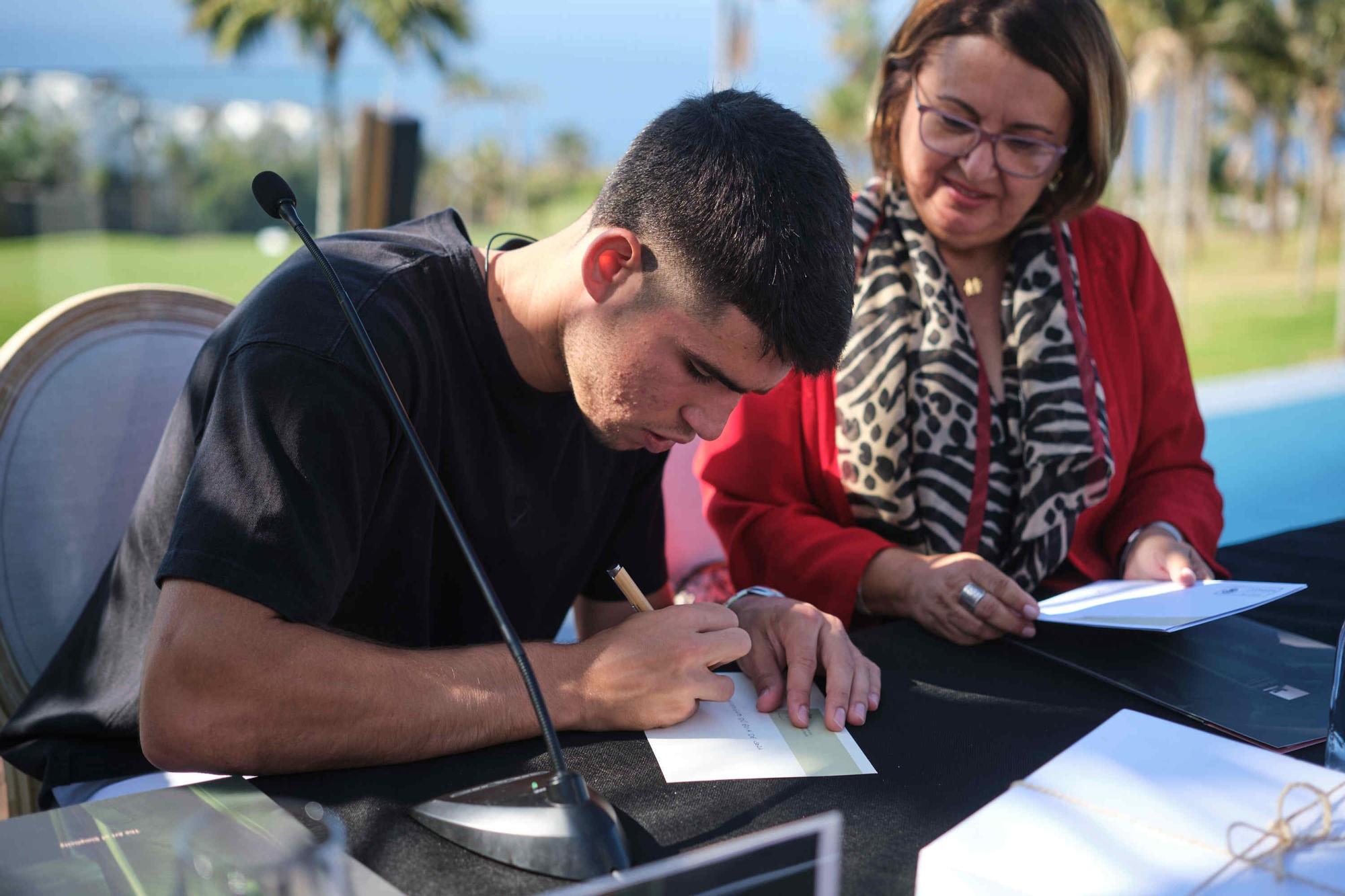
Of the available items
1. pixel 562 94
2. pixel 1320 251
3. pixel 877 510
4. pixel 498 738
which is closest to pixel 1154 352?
pixel 877 510

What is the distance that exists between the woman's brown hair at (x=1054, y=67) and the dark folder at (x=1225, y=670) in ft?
2.90

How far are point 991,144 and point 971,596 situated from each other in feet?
2.71

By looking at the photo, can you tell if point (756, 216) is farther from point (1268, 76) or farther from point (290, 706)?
point (1268, 76)

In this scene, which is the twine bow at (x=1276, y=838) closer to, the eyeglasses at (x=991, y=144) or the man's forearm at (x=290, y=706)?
the man's forearm at (x=290, y=706)

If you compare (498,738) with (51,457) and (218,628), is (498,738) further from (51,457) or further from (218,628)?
(51,457)

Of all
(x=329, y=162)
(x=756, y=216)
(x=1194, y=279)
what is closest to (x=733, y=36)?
(x=1194, y=279)

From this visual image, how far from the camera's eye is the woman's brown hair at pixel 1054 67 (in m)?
1.80

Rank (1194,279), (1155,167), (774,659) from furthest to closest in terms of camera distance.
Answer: (1155,167) < (1194,279) < (774,659)

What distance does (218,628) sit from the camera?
99 centimetres

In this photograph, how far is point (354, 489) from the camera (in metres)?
1.11

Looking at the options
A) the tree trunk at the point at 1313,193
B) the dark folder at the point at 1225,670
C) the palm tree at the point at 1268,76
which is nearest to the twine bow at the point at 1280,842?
the dark folder at the point at 1225,670

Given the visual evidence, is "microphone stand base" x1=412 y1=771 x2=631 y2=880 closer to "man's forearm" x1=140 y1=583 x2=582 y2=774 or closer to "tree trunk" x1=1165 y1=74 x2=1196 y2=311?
"man's forearm" x1=140 y1=583 x2=582 y2=774

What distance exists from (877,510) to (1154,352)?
602 millimetres

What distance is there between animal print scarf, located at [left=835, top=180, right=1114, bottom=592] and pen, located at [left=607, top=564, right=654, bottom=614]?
2.43 ft
